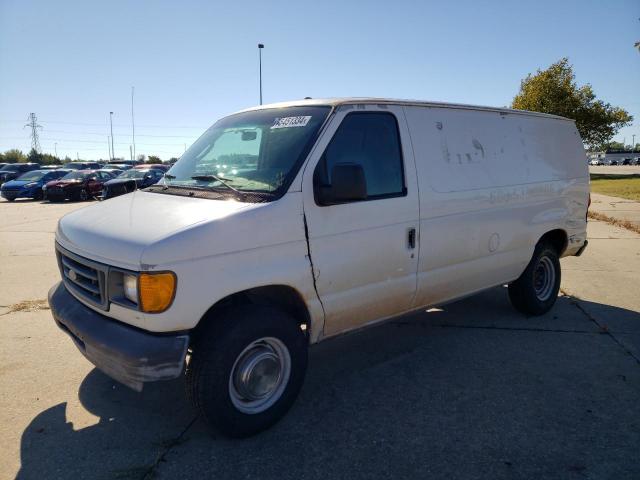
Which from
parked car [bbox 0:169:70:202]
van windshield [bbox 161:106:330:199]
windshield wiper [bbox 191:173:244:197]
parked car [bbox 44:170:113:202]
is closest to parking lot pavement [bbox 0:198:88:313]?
van windshield [bbox 161:106:330:199]

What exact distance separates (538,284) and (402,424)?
319cm

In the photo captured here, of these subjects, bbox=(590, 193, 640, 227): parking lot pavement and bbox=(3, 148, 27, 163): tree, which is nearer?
bbox=(590, 193, 640, 227): parking lot pavement

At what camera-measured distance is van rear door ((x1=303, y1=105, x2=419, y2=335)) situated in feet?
10.7

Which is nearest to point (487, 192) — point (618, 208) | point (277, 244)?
point (277, 244)

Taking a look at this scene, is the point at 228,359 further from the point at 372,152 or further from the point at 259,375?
the point at 372,152

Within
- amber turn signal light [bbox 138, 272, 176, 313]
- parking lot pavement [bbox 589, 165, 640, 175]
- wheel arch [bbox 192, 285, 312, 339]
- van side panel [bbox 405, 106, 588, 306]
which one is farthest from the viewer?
parking lot pavement [bbox 589, 165, 640, 175]

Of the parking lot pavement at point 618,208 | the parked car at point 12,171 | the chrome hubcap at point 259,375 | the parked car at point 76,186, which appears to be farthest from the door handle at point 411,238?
the parked car at point 12,171

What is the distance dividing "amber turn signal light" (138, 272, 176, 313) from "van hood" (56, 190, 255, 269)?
105 millimetres

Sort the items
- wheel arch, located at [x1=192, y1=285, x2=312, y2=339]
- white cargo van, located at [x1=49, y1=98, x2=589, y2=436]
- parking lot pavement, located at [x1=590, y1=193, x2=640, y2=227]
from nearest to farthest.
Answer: white cargo van, located at [x1=49, y1=98, x2=589, y2=436] → wheel arch, located at [x1=192, y1=285, x2=312, y2=339] → parking lot pavement, located at [x1=590, y1=193, x2=640, y2=227]

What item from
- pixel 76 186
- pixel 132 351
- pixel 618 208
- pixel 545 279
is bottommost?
pixel 618 208

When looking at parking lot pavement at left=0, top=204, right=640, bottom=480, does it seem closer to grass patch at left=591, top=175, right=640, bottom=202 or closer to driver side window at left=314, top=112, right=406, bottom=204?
driver side window at left=314, top=112, right=406, bottom=204

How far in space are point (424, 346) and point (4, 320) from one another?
14.8ft

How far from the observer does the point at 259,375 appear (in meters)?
3.15

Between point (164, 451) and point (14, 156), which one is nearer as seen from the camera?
point (164, 451)
